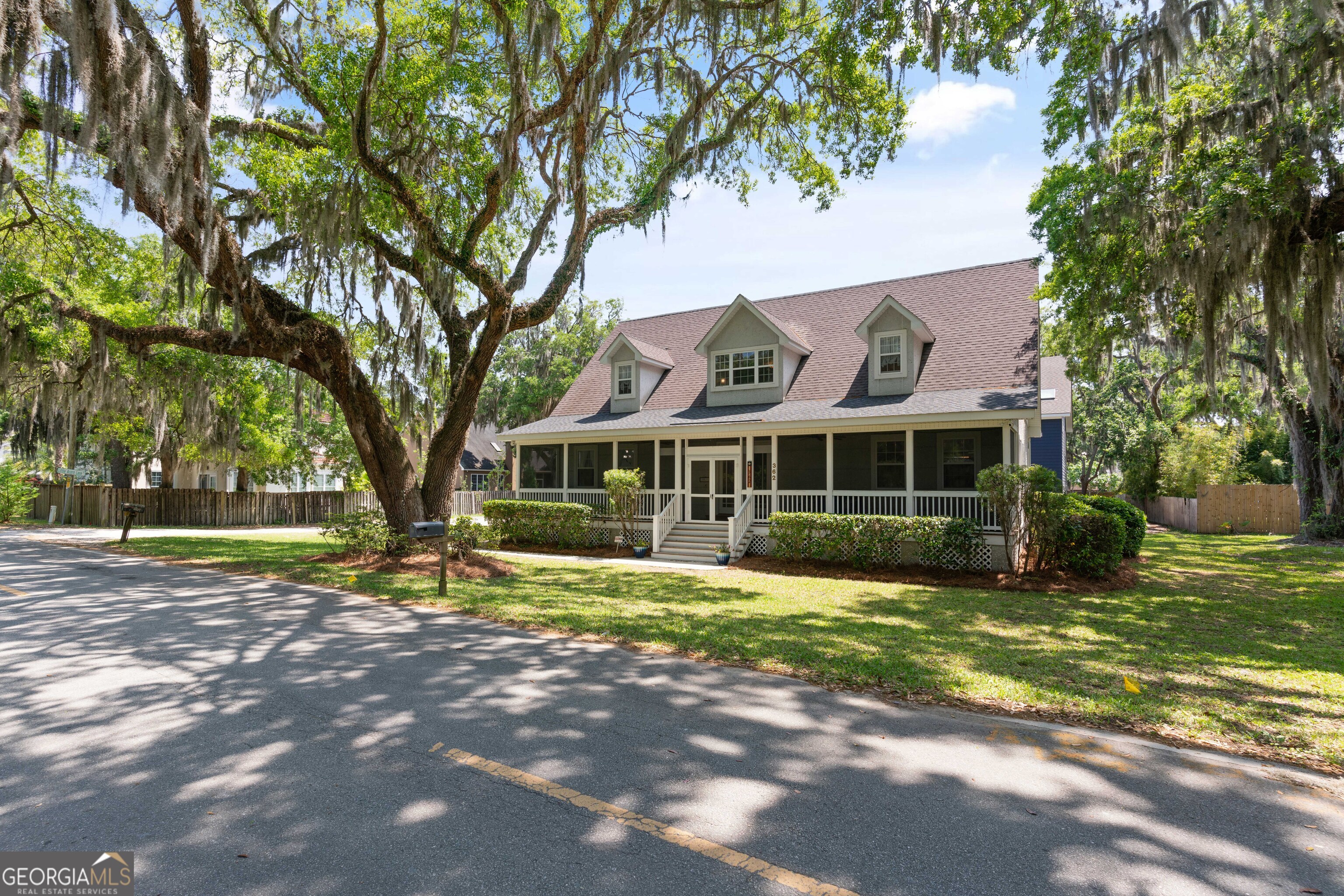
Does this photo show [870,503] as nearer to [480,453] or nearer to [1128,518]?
[1128,518]

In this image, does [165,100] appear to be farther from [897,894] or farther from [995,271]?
[995,271]

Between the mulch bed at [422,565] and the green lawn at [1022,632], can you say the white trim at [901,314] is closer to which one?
the green lawn at [1022,632]

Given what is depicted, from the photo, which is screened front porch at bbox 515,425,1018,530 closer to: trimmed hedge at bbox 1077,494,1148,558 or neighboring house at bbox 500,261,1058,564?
neighboring house at bbox 500,261,1058,564

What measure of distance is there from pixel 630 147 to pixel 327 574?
35.5 feet

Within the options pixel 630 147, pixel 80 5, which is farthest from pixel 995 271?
pixel 80 5

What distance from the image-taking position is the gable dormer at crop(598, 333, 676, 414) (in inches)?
786

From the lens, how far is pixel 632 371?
20234 mm

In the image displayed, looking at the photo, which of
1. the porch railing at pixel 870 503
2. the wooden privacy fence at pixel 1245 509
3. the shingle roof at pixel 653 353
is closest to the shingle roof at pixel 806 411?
the shingle roof at pixel 653 353

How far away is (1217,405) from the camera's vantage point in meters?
26.5

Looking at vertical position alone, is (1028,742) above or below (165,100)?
below

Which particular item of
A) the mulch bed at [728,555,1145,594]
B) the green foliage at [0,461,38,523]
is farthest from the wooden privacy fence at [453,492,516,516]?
the mulch bed at [728,555,1145,594]

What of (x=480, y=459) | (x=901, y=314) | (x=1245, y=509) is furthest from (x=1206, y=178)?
(x=480, y=459)

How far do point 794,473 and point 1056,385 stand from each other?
11.8 metres

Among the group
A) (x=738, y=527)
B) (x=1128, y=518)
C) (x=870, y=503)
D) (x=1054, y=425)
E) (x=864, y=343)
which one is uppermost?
(x=864, y=343)
